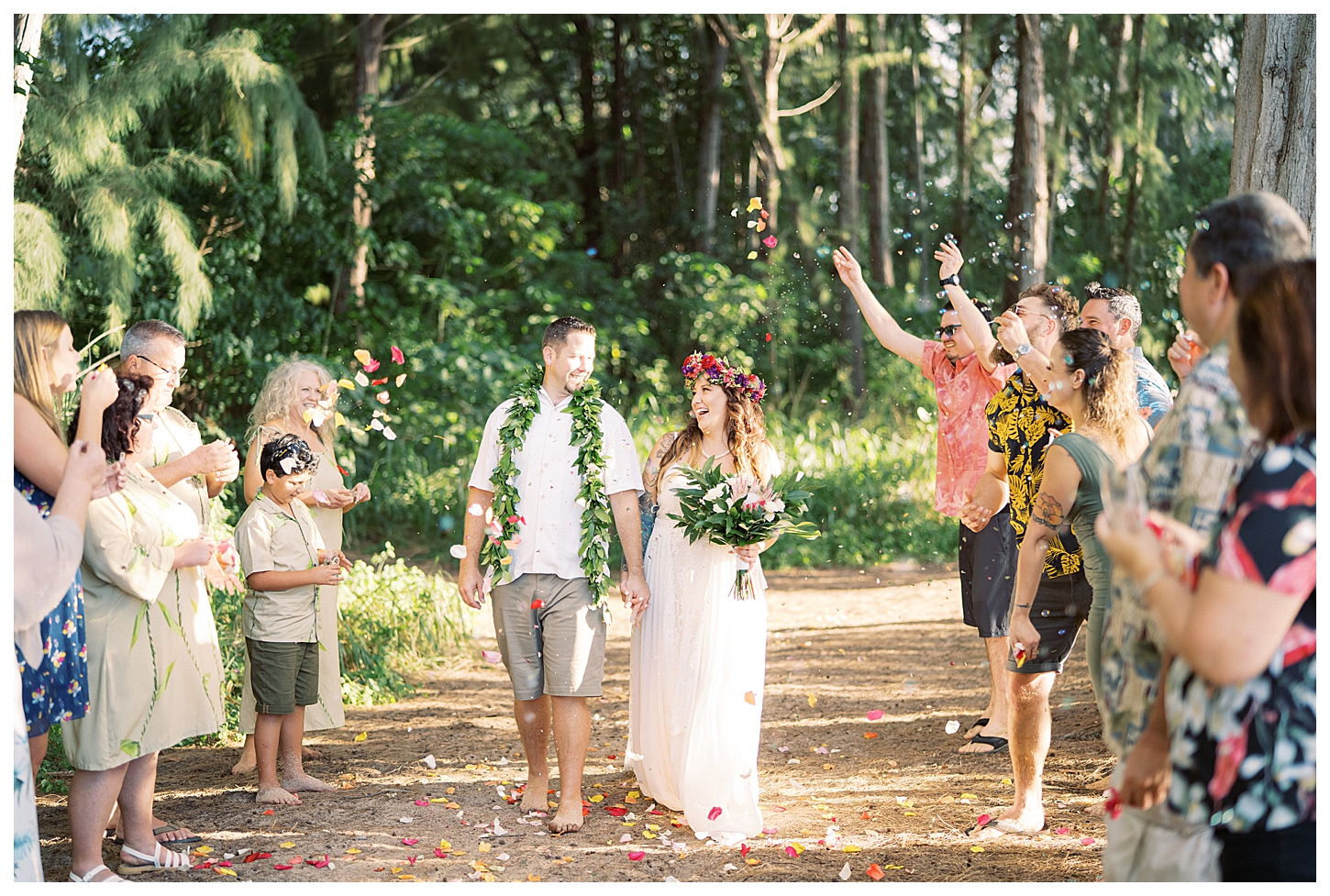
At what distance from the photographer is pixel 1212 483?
2133 mm

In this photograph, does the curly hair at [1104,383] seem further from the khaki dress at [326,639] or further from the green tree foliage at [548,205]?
the khaki dress at [326,639]

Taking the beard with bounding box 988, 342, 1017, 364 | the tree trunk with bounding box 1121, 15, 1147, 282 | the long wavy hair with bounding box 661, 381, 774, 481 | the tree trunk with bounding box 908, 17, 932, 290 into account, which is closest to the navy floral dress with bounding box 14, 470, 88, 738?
the long wavy hair with bounding box 661, 381, 774, 481

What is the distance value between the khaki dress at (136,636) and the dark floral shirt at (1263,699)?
312 cm

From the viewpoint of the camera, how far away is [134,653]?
12.0 ft

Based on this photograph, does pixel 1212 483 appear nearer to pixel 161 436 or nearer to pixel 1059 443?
pixel 1059 443

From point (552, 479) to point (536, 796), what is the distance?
134cm

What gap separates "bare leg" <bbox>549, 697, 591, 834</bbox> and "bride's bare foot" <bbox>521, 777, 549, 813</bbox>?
0.39 ft

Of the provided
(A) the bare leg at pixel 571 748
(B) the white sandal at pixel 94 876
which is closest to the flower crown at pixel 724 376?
(A) the bare leg at pixel 571 748

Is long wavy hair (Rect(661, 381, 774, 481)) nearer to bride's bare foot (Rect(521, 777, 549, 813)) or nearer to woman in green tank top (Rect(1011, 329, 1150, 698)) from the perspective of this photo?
woman in green tank top (Rect(1011, 329, 1150, 698))

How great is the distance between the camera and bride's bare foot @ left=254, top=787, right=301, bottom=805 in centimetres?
447

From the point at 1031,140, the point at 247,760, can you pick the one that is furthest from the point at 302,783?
the point at 1031,140

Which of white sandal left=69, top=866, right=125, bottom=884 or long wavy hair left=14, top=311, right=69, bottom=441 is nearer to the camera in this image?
long wavy hair left=14, top=311, right=69, bottom=441

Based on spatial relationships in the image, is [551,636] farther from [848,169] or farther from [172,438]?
[848,169]
